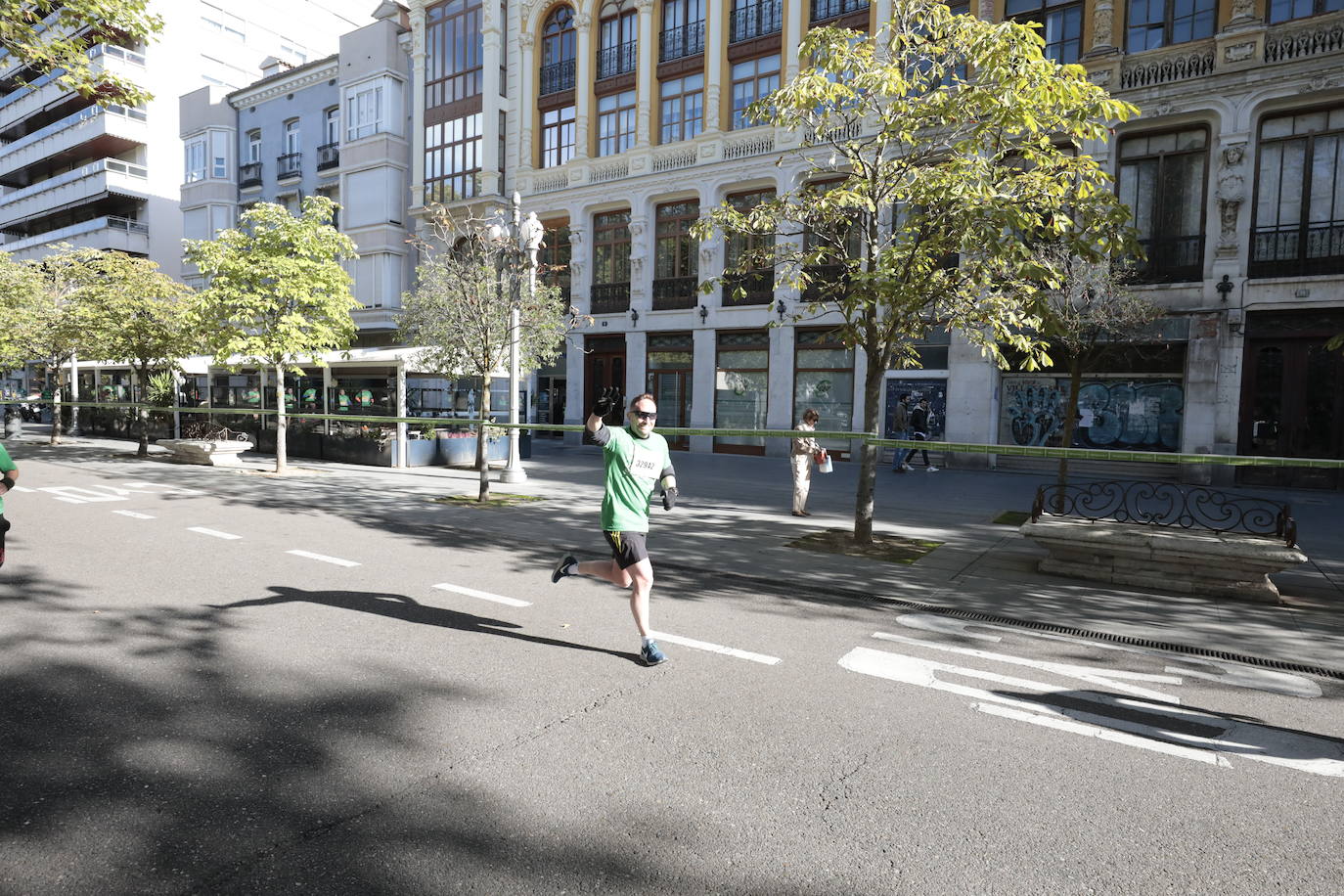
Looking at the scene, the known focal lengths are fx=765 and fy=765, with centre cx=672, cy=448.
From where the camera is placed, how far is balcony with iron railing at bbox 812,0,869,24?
2275 centimetres

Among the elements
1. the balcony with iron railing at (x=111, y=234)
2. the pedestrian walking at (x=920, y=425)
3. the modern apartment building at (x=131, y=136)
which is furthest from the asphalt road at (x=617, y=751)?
the modern apartment building at (x=131, y=136)

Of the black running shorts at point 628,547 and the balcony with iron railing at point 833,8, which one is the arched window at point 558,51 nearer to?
the balcony with iron railing at point 833,8

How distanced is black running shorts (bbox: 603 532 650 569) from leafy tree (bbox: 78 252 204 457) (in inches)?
714

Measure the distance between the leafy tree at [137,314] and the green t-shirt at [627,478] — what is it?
17.9m

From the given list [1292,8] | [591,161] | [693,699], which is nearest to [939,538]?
[693,699]

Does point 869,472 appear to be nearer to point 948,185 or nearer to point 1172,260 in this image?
point 948,185

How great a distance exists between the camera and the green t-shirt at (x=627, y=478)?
5.30 metres

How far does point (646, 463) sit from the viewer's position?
538cm

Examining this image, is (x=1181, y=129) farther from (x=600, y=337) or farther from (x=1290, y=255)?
(x=600, y=337)

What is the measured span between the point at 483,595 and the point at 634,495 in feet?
7.78

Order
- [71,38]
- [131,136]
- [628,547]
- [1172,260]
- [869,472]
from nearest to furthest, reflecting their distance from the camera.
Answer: [628,547], [869,472], [71,38], [1172,260], [131,136]

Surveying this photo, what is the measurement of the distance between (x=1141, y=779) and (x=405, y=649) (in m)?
4.43

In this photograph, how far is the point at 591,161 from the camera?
27719 mm

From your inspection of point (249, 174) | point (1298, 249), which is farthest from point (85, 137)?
point (1298, 249)
